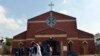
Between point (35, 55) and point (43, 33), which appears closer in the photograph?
point (35, 55)

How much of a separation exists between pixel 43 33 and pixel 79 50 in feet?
21.5

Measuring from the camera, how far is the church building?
40.6 meters

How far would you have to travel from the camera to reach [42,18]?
1710 inches

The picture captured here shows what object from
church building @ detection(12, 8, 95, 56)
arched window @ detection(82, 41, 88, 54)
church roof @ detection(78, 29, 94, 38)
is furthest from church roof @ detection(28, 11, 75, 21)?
arched window @ detection(82, 41, 88, 54)

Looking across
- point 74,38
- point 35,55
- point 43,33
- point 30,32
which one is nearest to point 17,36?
point 30,32

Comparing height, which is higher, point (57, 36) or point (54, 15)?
point (54, 15)

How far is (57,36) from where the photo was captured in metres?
40.7

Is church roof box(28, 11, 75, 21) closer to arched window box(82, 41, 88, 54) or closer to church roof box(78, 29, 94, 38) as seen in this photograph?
church roof box(78, 29, 94, 38)

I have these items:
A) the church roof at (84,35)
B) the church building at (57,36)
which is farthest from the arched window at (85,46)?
the church roof at (84,35)

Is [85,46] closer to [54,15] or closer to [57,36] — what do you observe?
[57,36]

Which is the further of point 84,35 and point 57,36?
point 84,35

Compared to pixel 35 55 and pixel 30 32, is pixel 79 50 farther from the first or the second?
pixel 35 55

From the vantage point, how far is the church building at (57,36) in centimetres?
4064

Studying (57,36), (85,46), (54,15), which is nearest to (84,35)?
(85,46)
